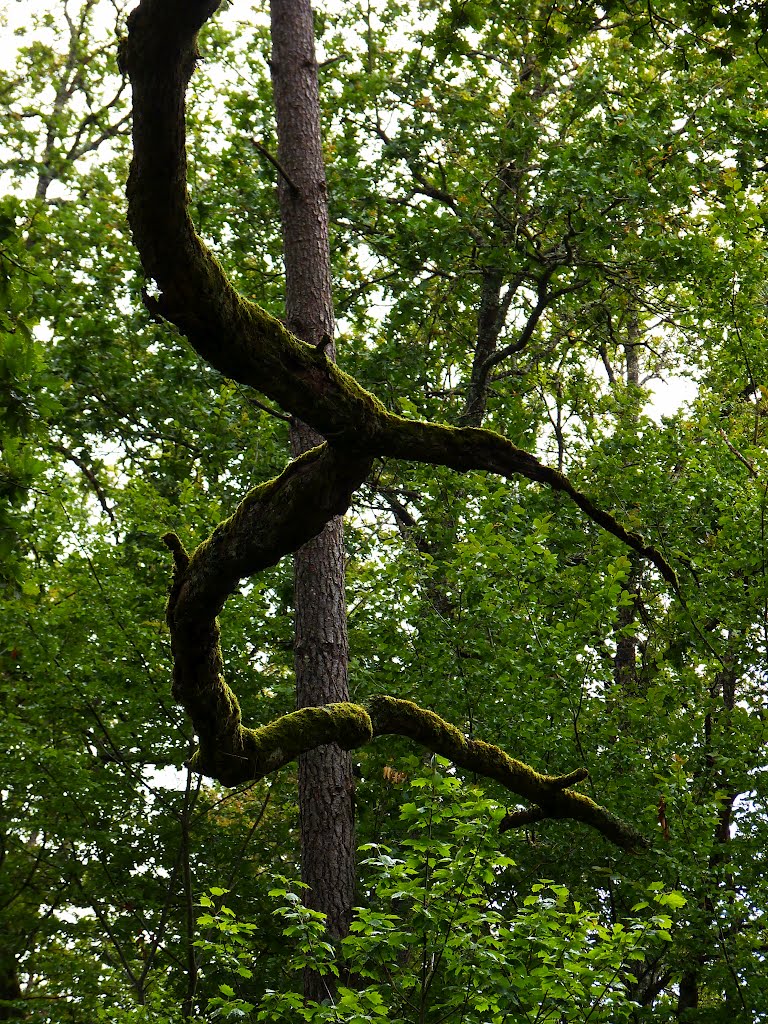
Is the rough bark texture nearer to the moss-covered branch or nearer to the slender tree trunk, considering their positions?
the moss-covered branch

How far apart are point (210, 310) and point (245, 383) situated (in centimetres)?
25

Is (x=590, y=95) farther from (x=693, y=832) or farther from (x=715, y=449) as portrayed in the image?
(x=693, y=832)

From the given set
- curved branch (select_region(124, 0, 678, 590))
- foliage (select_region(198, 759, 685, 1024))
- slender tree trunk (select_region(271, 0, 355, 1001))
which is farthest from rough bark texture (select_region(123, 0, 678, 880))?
slender tree trunk (select_region(271, 0, 355, 1001))

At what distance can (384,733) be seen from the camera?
197 inches

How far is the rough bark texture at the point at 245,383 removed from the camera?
7.35ft

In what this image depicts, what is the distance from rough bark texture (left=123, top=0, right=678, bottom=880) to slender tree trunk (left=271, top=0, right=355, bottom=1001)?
2481mm

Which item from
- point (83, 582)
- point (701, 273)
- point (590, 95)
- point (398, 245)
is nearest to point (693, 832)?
point (83, 582)

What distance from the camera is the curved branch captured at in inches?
85.1

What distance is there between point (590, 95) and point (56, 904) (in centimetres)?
1041

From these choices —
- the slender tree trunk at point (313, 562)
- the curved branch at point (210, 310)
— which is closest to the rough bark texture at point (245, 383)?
the curved branch at point (210, 310)

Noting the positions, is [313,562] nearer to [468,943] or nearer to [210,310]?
[468,943]

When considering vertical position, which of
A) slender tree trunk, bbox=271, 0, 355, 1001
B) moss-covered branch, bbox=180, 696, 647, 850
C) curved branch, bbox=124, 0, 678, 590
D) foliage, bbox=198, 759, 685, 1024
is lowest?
foliage, bbox=198, 759, 685, 1024

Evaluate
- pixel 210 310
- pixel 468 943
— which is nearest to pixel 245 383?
pixel 210 310

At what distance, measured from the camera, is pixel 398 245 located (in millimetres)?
11992
